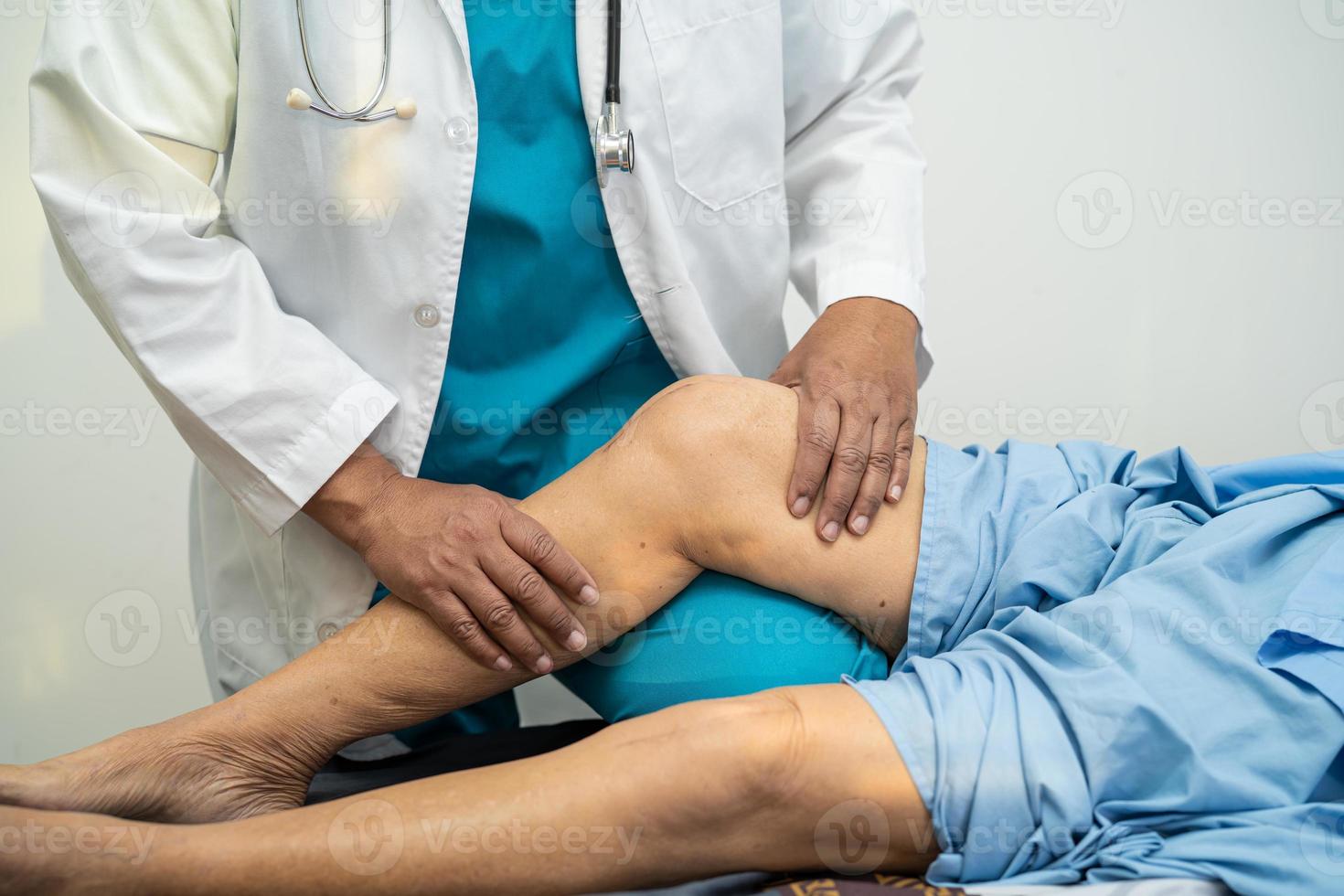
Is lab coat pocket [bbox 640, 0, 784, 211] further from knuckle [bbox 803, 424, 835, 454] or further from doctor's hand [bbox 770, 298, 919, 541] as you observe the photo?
knuckle [bbox 803, 424, 835, 454]

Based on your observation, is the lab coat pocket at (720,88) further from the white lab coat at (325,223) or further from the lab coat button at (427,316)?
the lab coat button at (427,316)

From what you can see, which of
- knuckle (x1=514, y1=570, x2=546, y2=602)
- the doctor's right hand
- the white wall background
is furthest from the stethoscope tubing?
the white wall background

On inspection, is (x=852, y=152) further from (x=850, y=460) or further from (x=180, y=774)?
(x=180, y=774)

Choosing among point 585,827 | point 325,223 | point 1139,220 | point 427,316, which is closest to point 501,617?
point 585,827

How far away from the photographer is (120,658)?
1.73 meters

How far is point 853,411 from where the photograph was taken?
102 centimetres

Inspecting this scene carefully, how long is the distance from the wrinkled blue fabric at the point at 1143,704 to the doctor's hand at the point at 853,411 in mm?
87

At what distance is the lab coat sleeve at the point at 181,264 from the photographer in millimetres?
984

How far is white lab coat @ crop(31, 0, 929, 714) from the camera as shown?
1.00 meters

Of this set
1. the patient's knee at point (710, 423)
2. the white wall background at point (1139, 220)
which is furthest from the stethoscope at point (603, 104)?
the white wall background at point (1139, 220)

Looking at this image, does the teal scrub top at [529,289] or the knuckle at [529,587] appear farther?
the teal scrub top at [529,289]

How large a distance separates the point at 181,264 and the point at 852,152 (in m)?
0.78

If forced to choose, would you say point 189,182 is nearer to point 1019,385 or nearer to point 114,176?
point 114,176

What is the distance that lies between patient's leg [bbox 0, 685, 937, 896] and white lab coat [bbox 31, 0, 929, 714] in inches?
14.2
